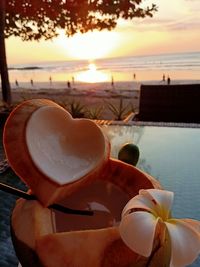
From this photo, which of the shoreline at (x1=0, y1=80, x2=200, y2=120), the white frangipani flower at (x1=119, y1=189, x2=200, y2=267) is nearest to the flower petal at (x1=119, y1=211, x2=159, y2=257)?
the white frangipani flower at (x1=119, y1=189, x2=200, y2=267)

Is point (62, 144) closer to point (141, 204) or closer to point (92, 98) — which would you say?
point (141, 204)

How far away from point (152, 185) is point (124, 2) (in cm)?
489

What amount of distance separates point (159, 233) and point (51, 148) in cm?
15

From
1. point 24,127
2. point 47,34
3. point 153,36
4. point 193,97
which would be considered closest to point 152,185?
point 24,127

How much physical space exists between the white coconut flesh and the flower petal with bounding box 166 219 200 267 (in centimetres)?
12

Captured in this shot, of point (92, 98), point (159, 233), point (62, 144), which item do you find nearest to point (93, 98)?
point (92, 98)

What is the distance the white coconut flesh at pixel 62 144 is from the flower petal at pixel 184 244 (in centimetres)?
12

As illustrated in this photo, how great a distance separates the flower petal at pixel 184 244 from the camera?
0.28 meters

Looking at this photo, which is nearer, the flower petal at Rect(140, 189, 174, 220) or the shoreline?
the flower petal at Rect(140, 189, 174, 220)

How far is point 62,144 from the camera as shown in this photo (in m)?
0.39

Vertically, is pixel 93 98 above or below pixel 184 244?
below

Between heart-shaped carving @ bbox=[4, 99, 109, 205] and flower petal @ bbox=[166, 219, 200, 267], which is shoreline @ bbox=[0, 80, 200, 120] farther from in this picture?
flower petal @ bbox=[166, 219, 200, 267]

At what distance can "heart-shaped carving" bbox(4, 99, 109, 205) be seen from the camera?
354 millimetres

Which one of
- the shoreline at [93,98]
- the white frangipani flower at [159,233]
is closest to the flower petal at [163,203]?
the white frangipani flower at [159,233]
